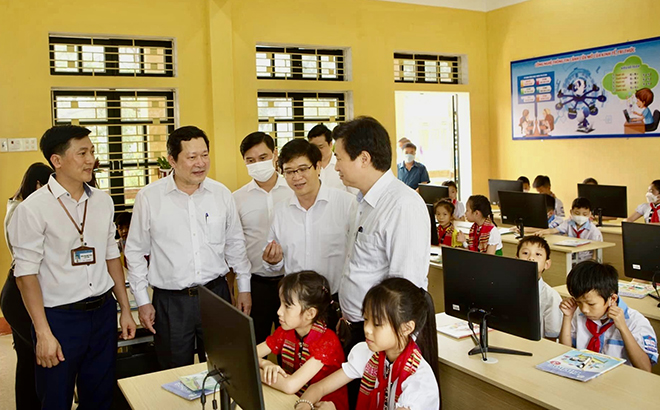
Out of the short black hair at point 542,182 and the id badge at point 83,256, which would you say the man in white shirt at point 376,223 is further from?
the short black hair at point 542,182

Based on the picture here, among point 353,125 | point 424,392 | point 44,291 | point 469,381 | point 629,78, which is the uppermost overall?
point 629,78

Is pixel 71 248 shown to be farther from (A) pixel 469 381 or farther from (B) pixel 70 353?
(A) pixel 469 381

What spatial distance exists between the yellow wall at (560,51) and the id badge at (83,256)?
643 cm

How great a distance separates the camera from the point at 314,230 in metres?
3.11

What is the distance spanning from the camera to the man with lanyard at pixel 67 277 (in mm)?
2627

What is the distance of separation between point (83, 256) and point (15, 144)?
379 centimetres

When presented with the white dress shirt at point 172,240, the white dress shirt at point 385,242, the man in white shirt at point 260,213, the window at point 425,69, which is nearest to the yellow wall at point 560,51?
the window at point 425,69

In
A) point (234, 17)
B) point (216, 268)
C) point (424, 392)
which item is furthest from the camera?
point (234, 17)

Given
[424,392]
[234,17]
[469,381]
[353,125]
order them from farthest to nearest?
[234,17] → [469,381] → [353,125] → [424,392]

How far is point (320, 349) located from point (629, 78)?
630 centimetres

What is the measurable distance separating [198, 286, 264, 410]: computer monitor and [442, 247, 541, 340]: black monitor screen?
4.07ft

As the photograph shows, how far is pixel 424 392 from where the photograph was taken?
80.9 inches

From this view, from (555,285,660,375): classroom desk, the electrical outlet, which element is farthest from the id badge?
the electrical outlet

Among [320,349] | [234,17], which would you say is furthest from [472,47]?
[320,349]
